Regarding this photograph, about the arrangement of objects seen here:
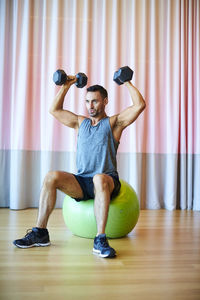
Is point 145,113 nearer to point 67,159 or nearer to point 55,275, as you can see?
point 67,159

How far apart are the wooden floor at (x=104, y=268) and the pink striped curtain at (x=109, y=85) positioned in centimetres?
100

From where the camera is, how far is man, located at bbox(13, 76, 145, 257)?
87.4 inches

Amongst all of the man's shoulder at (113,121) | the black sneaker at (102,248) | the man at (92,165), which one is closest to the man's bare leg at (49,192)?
the man at (92,165)

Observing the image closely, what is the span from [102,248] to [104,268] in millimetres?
230

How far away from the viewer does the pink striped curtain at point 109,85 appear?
3.65 m

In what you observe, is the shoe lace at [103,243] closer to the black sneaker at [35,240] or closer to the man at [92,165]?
the man at [92,165]

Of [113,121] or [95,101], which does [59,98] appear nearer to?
[95,101]

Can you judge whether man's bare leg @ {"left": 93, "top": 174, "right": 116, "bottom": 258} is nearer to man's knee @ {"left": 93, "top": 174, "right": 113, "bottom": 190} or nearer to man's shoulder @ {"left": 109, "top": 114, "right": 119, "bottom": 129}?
man's knee @ {"left": 93, "top": 174, "right": 113, "bottom": 190}

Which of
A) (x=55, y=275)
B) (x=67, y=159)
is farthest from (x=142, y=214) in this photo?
(x=55, y=275)

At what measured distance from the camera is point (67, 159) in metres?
3.77

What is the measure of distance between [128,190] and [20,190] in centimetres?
145

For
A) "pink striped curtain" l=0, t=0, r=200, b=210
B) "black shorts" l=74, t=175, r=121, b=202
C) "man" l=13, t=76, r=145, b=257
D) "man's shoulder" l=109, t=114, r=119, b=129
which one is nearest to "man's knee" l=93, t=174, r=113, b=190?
"man" l=13, t=76, r=145, b=257

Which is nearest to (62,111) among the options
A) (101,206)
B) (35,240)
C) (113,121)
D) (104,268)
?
(113,121)

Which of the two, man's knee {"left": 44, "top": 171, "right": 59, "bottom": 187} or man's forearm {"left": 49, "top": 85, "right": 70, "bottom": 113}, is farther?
man's forearm {"left": 49, "top": 85, "right": 70, "bottom": 113}
